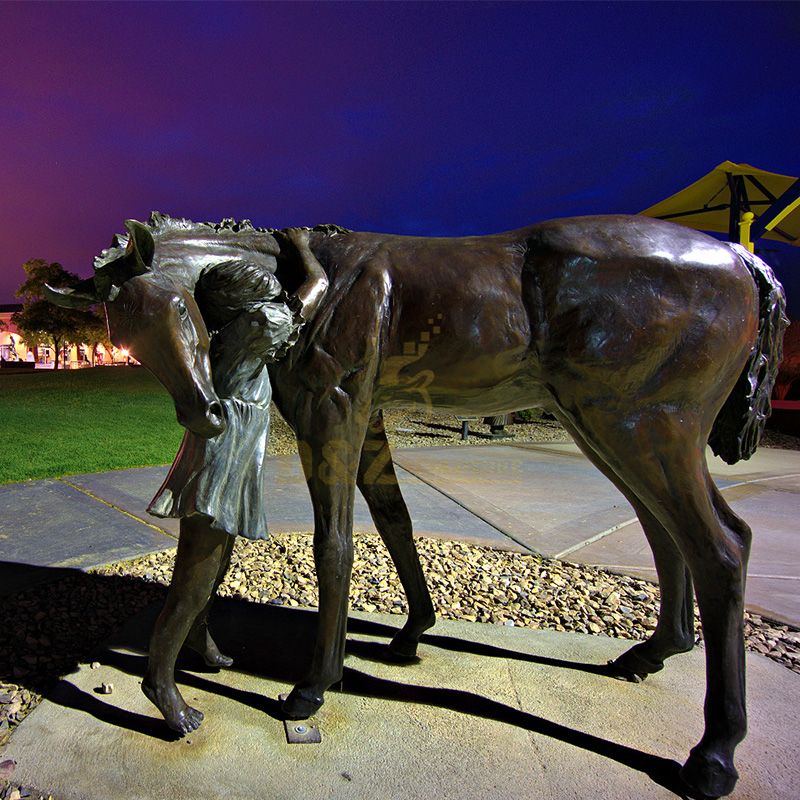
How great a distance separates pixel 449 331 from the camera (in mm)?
2012

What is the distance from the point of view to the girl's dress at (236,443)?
1.86 metres

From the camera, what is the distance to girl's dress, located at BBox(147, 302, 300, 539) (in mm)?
1861

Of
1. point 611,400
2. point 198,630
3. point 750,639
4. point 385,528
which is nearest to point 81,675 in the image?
point 198,630

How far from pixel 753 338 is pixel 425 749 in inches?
69.8

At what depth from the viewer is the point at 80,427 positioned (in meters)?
9.13

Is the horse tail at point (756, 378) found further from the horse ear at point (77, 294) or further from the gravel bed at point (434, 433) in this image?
the gravel bed at point (434, 433)

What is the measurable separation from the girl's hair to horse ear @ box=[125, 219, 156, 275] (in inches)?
7.7

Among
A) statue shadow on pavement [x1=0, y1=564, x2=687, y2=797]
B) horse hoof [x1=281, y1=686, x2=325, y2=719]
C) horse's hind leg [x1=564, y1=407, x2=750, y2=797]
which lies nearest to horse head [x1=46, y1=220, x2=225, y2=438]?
horse hoof [x1=281, y1=686, x2=325, y2=719]

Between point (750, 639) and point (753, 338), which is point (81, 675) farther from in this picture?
point (750, 639)

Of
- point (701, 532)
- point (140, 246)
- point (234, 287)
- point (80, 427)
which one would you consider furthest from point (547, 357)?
point (80, 427)

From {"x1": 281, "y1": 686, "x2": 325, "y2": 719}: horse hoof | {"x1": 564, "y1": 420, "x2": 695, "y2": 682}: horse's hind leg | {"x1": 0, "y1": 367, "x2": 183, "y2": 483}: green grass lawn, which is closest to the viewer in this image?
{"x1": 281, "y1": 686, "x2": 325, "y2": 719}: horse hoof

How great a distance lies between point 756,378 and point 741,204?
9.08 meters

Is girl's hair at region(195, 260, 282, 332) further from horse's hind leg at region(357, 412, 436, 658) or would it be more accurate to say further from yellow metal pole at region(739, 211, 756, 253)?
yellow metal pole at region(739, 211, 756, 253)

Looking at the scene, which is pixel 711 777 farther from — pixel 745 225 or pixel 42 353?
pixel 42 353
